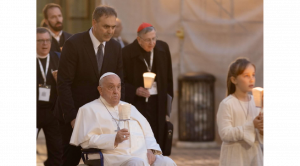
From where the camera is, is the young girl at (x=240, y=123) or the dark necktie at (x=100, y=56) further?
the dark necktie at (x=100, y=56)

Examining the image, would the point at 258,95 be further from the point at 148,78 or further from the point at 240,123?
the point at 148,78

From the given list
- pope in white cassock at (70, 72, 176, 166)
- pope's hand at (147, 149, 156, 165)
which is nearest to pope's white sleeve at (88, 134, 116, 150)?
pope in white cassock at (70, 72, 176, 166)

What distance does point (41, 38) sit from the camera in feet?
24.1

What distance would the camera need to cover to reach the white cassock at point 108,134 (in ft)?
17.6

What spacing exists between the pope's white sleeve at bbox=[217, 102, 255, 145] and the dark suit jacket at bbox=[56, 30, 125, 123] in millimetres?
1279

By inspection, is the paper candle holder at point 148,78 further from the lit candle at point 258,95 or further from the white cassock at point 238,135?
the lit candle at point 258,95

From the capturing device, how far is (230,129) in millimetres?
5727

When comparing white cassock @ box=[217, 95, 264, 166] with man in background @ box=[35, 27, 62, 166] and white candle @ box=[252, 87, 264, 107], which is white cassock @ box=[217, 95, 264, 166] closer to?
white candle @ box=[252, 87, 264, 107]

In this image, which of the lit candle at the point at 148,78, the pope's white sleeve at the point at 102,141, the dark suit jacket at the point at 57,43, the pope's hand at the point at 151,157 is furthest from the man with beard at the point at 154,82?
the pope's white sleeve at the point at 102,141

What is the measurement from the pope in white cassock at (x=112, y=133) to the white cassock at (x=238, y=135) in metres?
0.69

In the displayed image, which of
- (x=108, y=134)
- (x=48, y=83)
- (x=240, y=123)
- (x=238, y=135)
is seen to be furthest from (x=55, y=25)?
(x=238, y=135)

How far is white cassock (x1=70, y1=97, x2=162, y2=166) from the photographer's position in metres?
5.36

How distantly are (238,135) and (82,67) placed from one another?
173cm
